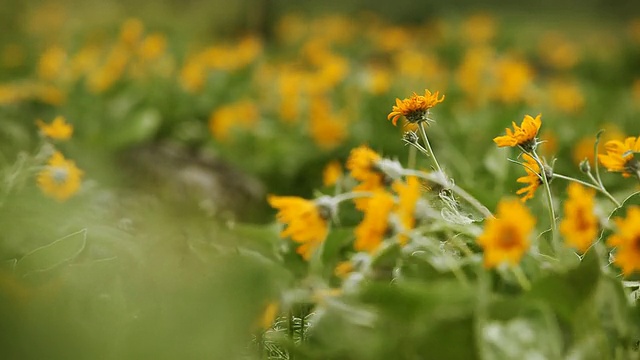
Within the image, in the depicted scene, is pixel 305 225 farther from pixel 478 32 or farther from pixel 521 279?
pixel 478 32

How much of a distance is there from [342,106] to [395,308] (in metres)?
4.33

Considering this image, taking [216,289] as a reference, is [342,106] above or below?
above

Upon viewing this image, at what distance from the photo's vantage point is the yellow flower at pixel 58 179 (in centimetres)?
191

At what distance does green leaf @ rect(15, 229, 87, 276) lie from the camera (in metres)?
1.34

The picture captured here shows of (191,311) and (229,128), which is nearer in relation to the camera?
(191,311)

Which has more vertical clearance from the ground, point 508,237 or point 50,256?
point 50,256

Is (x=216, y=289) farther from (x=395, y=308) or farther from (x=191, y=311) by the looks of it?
(x=395, y=308)

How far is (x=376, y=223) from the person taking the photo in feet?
3.64

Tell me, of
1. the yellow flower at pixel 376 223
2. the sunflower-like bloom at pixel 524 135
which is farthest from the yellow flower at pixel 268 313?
the sunflower-like bloom at pixel 524 135

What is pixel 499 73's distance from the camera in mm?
5336

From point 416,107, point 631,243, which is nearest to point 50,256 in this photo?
point 416,107

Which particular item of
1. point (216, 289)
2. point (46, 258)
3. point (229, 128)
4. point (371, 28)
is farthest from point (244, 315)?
point (371, 28)

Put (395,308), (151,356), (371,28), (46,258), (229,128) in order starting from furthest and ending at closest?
(371,28) → (229,128) → (46,258) → (395,308) → (151,356)

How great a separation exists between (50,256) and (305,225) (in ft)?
1.41
